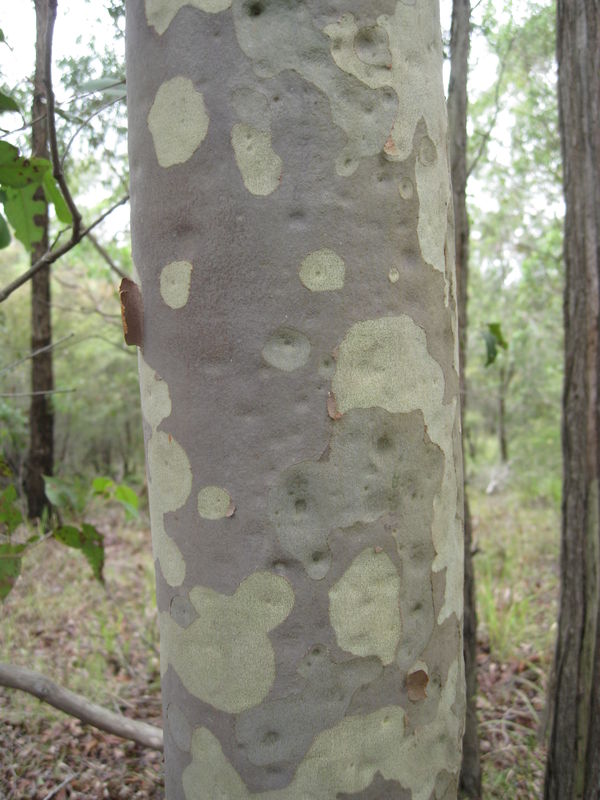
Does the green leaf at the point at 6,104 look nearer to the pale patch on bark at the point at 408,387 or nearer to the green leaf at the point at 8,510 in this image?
the green leaf at the point at 8,510

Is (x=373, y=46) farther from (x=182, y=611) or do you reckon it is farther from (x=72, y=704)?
(x=72, y=704)

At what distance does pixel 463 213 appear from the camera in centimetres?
212

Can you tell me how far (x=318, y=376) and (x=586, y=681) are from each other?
1.55m

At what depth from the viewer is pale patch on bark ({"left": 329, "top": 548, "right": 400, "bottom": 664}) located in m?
0.82

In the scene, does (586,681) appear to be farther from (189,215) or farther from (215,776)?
(189,215)

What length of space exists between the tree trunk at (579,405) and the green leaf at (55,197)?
4.48 ft

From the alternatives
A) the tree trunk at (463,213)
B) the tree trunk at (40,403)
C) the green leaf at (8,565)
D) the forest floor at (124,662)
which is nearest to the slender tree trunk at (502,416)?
the forest floor at (124,662)

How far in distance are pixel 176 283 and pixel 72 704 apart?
1.46 meters

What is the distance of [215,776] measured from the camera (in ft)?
2.89

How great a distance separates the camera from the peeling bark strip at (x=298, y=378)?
2.61 ft

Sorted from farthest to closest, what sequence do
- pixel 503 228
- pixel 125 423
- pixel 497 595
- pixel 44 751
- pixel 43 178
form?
pixel 125 423 → pixel 503 228 → pixel 497 595 → pixel 44 751 → pixel 43 178

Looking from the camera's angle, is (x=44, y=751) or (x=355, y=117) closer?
(x=355, y=117)

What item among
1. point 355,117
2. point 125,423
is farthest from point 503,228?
point 355,117

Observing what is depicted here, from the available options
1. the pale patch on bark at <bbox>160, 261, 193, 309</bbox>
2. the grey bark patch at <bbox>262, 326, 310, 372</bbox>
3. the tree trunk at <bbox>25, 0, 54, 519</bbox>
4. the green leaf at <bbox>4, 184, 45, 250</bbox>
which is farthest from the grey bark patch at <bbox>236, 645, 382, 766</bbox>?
the tree trunk at <bbox>25, 0, 54, 519</bbox>
